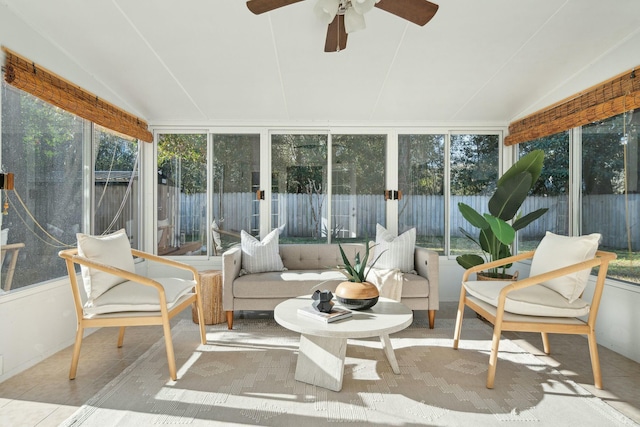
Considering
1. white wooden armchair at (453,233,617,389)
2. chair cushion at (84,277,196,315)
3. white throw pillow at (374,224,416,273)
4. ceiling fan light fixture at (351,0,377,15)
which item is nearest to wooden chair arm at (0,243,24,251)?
chair cushion at (84,277,196,315)

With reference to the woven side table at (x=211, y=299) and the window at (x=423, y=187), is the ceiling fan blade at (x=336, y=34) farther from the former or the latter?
the window at (x=423, y=187)

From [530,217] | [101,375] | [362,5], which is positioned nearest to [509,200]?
[530,217]

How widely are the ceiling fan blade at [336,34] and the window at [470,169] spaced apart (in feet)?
9.03

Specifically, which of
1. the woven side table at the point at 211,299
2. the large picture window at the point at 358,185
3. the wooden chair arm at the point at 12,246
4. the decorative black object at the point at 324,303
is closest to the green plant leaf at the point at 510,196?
the large picture window at the point at 358,185

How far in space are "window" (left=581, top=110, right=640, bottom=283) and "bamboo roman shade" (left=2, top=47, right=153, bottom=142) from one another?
13.9 feet

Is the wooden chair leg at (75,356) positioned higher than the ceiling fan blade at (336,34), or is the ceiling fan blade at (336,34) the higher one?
the ceiling fan blade at (336,34)

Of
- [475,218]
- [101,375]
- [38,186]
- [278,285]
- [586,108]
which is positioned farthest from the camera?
[475,218]

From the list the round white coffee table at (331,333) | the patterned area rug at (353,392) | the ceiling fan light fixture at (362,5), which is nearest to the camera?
the ceiling fan light fixture at (362,5)

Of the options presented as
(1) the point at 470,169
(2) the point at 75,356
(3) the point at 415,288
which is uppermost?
(1) the point at 470,169

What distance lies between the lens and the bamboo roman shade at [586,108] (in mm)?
2682

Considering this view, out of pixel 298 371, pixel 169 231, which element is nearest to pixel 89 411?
pixel 298 371

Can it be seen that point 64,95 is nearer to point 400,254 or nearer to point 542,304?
point 400,254

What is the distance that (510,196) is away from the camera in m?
3.44

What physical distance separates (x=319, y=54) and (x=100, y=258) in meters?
2.21
